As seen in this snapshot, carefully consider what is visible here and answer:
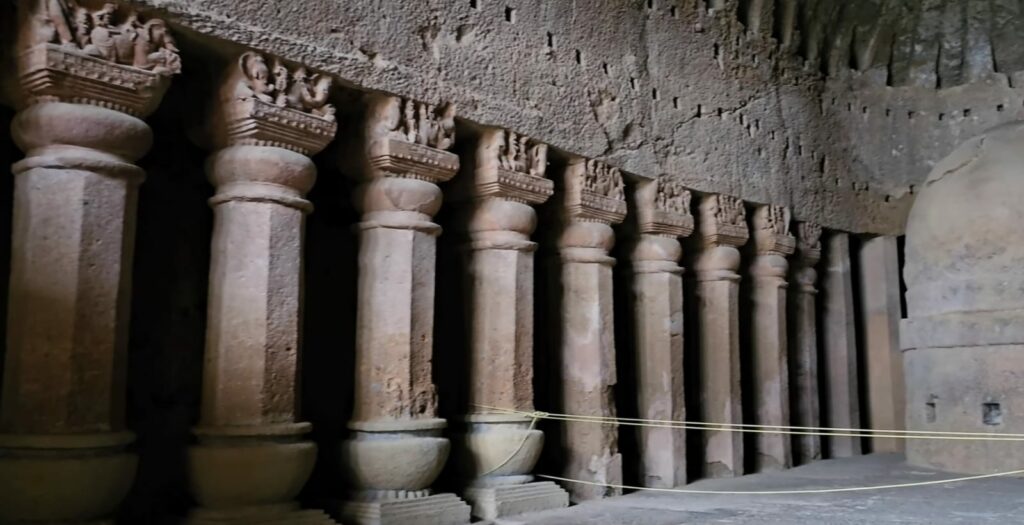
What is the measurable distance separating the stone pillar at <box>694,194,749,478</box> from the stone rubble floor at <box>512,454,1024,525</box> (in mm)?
362

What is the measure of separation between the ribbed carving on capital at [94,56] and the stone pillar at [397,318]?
1346mm

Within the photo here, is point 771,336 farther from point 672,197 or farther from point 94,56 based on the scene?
point 94,56

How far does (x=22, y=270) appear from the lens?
3938 mm

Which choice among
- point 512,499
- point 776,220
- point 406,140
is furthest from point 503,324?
point 776,220

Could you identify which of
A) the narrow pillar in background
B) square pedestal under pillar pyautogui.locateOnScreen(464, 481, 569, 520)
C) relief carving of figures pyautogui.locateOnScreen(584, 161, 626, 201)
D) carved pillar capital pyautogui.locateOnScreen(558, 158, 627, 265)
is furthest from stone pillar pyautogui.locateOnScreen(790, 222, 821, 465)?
square pedestal under pillar pyautogui.locateOnScreen(464, 481, 569, 520)

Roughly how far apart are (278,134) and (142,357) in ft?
5.91

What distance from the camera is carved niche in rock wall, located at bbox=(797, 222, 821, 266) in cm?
941

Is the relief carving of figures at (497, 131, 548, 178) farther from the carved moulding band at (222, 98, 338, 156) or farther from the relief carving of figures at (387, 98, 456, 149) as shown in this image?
the carved moulding band at (222, 98, 338, 156)

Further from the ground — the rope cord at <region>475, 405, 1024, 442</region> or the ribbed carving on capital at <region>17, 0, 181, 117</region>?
the ribbed carving on capital at <region>17, 0, 181, 117</region>

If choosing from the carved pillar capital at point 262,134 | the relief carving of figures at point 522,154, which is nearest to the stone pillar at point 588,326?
the relief carving of figures at point 522,154

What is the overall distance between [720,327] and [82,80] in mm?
5749

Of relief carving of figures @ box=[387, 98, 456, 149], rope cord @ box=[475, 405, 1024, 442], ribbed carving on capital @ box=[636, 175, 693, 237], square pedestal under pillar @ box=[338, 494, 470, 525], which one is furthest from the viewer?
Answer: ribbed carving on capital @ box=[636, 175, 693, 237]

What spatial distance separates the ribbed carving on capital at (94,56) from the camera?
3.95 meters

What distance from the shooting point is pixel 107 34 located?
4.10m
